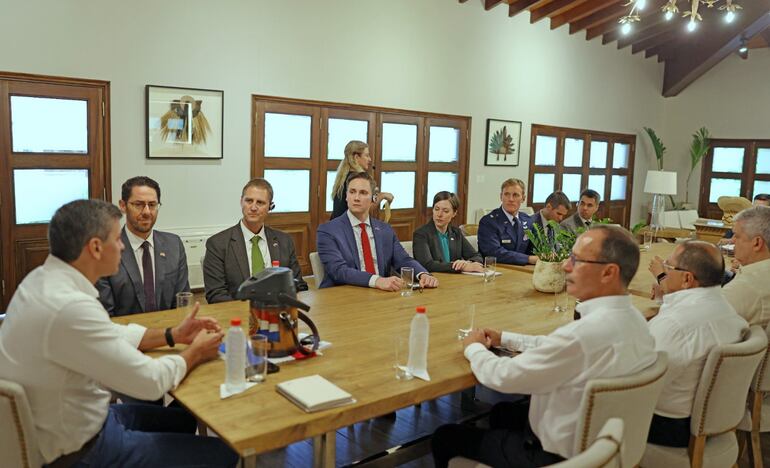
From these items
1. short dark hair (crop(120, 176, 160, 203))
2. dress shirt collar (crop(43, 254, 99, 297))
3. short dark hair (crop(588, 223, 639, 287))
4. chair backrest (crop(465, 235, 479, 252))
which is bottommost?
chair backrest (crop(465, 235, 479, 252))

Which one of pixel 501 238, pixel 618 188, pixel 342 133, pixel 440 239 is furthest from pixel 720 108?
pixel 440 239

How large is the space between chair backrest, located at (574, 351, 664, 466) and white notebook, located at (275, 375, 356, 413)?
0.68 meters

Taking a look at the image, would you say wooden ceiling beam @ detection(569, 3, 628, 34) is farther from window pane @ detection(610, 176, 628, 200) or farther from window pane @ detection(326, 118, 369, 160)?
window pane @ detection(326, 118, 369, 160)

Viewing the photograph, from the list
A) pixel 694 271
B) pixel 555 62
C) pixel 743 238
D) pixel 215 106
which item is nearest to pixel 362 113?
pixel 215 106

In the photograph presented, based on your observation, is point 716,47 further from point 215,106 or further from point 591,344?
point 591,344

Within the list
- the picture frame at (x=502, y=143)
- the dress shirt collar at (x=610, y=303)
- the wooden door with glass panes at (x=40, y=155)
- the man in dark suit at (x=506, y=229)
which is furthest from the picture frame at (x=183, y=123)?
the dress shirt collar at (x=610, y=303)

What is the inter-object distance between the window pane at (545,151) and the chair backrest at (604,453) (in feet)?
29.7

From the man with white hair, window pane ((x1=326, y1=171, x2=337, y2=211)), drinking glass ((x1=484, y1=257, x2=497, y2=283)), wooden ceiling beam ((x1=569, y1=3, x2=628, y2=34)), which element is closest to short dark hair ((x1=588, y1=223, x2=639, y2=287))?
the man with white hair

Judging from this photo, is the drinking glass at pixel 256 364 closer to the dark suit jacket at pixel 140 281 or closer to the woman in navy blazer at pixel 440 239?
the dark suit jacket at pixel 140 281

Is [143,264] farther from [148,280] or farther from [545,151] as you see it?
[545,151]

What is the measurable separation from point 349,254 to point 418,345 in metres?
1.66

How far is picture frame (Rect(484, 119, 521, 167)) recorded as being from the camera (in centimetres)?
928

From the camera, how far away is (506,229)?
4996 millimetres

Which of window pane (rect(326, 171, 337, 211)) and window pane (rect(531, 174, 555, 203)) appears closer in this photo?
window pane (rect(326, 171, 337, 211))
